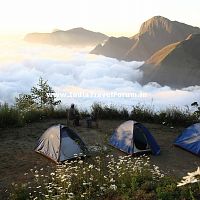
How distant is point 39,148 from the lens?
621 inches

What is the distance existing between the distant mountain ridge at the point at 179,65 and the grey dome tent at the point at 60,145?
14281 cm

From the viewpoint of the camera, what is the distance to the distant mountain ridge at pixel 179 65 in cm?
15675

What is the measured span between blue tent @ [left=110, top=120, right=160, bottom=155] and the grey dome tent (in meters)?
1.82

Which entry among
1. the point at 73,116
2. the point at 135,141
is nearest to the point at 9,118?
the point at 73,116

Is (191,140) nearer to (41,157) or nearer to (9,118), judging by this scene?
(41,157)

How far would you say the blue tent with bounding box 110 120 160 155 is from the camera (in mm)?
16000

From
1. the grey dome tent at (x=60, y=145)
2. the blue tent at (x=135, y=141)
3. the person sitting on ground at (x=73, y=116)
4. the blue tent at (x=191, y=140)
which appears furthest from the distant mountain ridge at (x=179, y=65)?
the grey dome tent at (x=60, y=145)

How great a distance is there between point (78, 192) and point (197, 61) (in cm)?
15448

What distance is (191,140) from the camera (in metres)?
16.7

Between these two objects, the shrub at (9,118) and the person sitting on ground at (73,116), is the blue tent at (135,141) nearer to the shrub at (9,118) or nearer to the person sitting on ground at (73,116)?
the person sitting on ground at (73,116)

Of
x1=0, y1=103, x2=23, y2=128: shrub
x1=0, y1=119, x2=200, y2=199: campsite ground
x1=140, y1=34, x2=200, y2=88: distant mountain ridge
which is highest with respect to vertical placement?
x1=140, y1=34, x2=200, y2=88: distant mountain ridge

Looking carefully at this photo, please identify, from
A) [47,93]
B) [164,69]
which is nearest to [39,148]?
[47,93]

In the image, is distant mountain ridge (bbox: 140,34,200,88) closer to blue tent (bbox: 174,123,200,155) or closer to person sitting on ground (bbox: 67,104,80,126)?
person sitting on ground (bbox: 67,104,80,126)

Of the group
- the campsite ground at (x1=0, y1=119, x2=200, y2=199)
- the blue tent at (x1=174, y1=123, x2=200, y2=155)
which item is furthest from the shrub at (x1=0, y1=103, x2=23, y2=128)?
the blue tent at (x1=174, y1=123, x2=200, y2=155)
